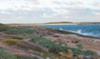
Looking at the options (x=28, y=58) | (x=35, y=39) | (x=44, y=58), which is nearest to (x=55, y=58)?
(x=44, y=58)

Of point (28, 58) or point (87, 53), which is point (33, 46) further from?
point (28, 58)

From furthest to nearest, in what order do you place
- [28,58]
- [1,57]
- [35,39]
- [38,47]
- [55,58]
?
[35,39] → [38,47] → [55,58] → [28,58] → [1,57]

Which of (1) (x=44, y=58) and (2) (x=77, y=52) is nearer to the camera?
(1) (x=44, y=58)

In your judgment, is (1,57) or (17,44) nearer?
(1,57)

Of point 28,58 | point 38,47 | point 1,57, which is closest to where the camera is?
point 1,57

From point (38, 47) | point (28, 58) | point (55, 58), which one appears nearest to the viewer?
point (28, 58)

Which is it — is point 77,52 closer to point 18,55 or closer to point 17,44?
point 17,44

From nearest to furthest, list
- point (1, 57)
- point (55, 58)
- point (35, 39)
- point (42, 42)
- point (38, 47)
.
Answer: point (1, 57) < point (55, 58) < point (38, 47) < point (42, 42) < point (35, 39)

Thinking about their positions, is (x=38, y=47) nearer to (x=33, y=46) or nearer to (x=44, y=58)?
(x=33, y=46)

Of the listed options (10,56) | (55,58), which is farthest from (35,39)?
(10,56)
